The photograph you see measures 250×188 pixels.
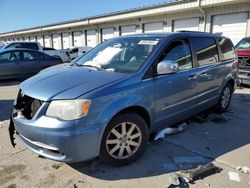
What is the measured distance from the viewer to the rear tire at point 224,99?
5.60 meters

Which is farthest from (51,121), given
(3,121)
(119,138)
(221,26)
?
(221,26)

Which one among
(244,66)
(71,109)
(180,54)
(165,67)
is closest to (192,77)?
(180,54)

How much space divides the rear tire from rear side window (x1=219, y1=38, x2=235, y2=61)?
2.15ft

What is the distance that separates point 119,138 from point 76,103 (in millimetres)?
823

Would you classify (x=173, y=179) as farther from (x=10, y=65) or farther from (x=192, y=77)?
(x=10, y=65)

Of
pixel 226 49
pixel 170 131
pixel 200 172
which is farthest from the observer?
pixel 226 49

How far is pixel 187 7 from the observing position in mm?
15133

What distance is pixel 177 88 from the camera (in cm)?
395

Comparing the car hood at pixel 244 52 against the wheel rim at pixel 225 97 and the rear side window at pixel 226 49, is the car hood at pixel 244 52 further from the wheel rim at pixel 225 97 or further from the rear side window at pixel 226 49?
the wheel rim at pixel 225 97

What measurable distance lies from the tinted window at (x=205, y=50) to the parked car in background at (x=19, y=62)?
852 cm

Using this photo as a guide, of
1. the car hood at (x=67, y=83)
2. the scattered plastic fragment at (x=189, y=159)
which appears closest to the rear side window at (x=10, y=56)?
the car hood at (x=67, y=83)

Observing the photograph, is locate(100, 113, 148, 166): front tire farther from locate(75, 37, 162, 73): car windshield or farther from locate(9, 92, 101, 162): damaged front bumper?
locate(75, 37, 162, 73): car windshield

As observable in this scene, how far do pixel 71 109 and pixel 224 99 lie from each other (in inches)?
162

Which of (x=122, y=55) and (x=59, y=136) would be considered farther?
(x=122, y=55)
